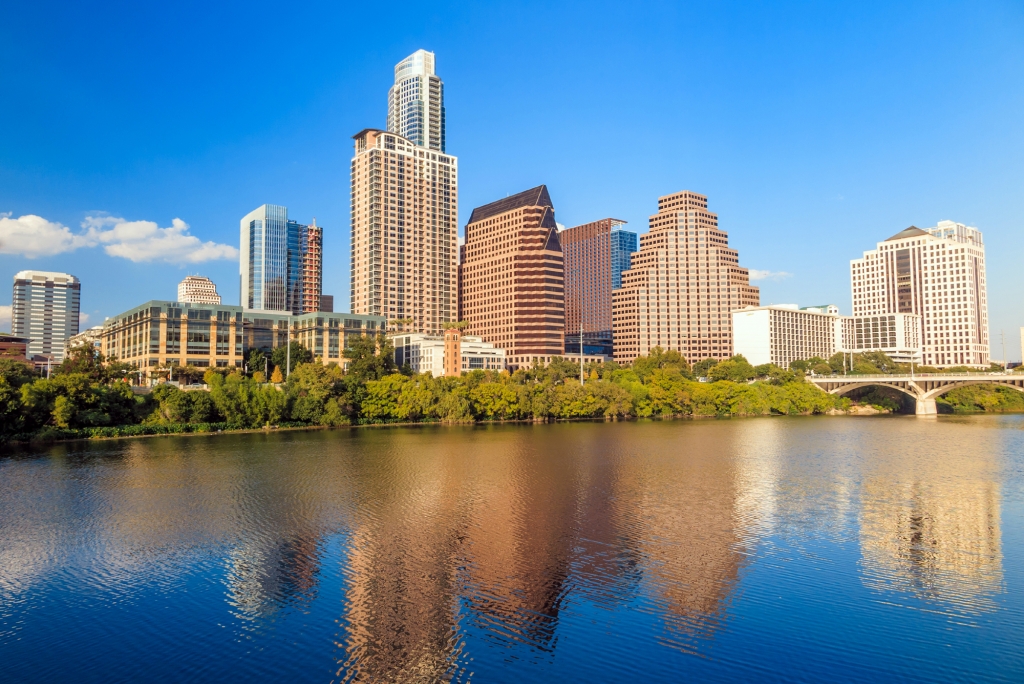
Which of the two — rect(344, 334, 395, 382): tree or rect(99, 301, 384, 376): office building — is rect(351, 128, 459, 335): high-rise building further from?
rect(344, 334, 395, 382): tree

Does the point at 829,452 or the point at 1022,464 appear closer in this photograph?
the point at 1022,464

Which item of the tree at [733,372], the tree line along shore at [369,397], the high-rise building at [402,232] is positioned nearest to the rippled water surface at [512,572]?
the tree line along shore at [369,397]

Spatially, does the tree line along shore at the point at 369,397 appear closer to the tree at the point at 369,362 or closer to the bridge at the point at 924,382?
the tree at the point at 369,362

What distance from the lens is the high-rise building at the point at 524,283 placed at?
173 m

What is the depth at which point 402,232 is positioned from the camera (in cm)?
18750

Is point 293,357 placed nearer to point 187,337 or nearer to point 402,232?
point 187,337

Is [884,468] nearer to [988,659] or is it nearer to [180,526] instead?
[988,659]

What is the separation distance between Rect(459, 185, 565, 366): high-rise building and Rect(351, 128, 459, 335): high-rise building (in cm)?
1559

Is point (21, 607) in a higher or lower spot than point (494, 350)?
lower

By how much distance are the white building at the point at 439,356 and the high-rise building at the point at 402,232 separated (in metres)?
27.5

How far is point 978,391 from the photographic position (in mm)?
122375

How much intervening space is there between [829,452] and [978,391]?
82.7 metres

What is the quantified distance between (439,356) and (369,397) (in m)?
49.3

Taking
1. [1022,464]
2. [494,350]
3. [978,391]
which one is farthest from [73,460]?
[978,391]
